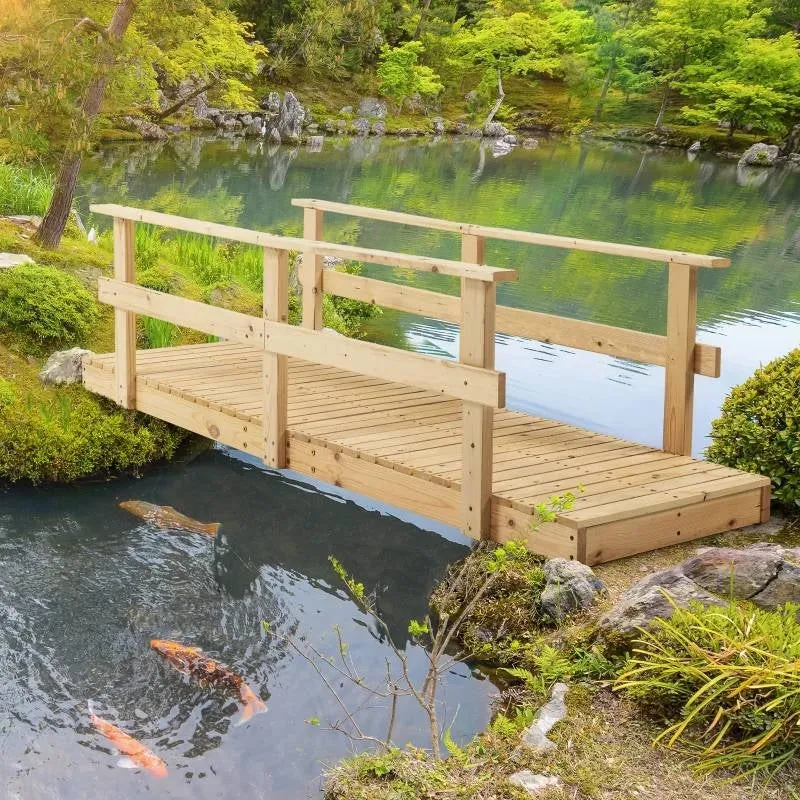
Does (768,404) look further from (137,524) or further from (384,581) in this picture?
(137,524)

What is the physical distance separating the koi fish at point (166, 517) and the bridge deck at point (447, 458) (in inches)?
22.8

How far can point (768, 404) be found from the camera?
631cm

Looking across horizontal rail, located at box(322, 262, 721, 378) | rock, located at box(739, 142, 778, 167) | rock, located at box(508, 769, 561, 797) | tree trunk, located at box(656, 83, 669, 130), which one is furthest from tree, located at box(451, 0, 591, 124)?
rock, located at box(508, 769, 561, 797)

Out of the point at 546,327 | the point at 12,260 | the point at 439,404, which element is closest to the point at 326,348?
the point at 439,404

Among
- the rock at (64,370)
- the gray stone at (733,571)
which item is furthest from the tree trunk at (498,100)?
the gray stone at (733,571)

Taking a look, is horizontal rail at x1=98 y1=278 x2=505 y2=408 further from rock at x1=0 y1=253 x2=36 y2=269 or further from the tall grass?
the tall grass

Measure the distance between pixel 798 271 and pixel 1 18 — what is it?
12.5m

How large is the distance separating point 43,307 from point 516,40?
1624 inches

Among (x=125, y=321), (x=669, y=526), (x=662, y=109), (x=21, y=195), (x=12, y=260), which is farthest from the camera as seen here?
(x=662, y=109)

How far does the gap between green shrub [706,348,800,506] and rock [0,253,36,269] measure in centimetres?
609

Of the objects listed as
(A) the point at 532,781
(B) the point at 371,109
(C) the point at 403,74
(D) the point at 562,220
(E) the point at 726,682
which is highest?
(C) the point at 403,74

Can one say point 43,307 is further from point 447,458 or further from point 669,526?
point 669,526

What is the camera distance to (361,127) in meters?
41.6

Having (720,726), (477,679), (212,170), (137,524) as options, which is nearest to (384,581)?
(477,679)
